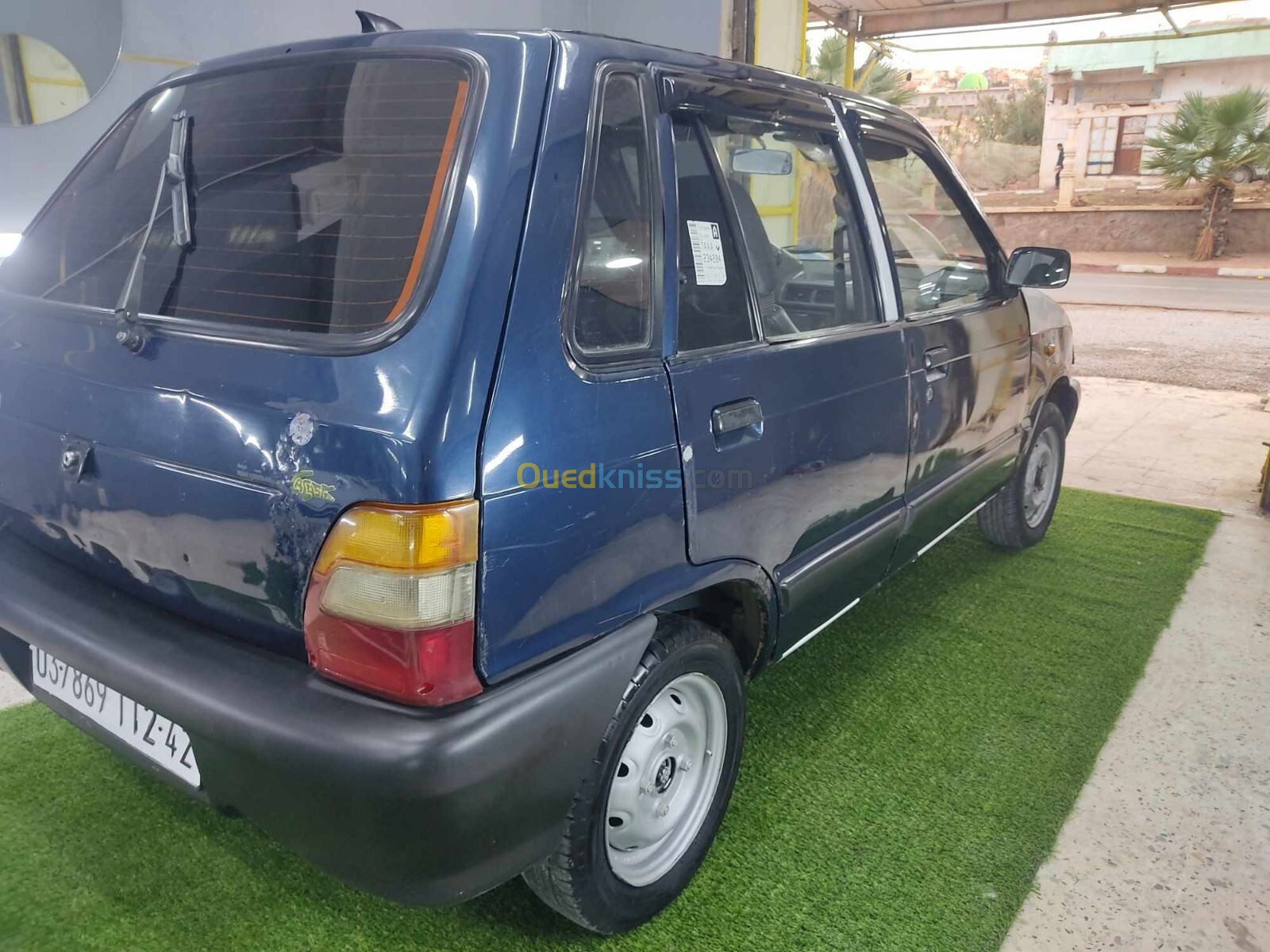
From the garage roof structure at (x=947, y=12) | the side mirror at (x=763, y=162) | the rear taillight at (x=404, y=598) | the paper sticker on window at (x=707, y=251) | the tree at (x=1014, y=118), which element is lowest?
the rear taillight at (x=404, y=598)

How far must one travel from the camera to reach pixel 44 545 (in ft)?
5.75

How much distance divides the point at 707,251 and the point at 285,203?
81 centimetres

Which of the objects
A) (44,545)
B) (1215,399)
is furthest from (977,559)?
(1215,399)

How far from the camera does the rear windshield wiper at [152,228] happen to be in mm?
1574

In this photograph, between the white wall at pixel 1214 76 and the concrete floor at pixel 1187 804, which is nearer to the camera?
the concrete floor at pixel 1187 804

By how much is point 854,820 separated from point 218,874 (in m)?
1.45

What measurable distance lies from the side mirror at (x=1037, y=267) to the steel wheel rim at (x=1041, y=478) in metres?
0.87

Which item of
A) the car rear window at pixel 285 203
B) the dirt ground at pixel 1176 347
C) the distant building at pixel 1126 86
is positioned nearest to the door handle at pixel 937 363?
the car rear window at pixel 285 203

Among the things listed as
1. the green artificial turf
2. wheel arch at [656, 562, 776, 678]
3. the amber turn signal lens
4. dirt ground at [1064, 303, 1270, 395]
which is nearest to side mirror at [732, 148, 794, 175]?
wheel arch at [656, 562, 776, 678]

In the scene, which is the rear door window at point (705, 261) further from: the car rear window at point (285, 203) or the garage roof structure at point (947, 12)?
the garage roof structure at point (947, 12)

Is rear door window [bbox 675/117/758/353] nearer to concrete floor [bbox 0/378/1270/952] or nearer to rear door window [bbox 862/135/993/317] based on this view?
rear door window [bbox 862/135/993/317]

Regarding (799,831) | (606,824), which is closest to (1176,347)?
(799,831)

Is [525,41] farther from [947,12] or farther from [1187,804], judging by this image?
[947,12]

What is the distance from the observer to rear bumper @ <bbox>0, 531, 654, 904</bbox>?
127 centimetres
